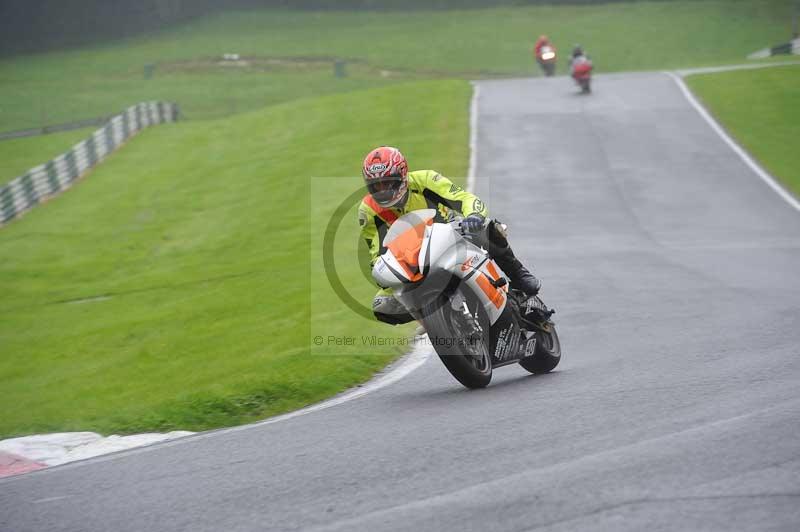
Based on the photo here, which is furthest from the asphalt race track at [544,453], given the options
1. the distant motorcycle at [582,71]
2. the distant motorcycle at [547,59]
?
the distant motorcycle at [547,59]

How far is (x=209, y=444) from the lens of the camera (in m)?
6.59

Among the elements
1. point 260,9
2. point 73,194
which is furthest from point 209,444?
point 260,9

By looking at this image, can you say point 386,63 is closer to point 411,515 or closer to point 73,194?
point 73,194

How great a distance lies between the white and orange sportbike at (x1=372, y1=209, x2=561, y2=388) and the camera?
7180 mm

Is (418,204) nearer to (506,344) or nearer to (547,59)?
(506,344)

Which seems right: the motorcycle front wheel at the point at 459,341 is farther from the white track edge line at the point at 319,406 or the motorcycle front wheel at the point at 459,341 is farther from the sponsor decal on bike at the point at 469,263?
the white track edge line at the point at 319,406

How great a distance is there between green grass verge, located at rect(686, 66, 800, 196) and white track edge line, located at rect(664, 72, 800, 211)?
0.21 metres

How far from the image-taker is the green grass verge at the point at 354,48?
50.1 m

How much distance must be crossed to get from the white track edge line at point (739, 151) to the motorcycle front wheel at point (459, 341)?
15.5 metres

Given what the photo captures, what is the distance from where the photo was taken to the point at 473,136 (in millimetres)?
28375

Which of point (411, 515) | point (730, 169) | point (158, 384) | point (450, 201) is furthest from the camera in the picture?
point (730, 169)

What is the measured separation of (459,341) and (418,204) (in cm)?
140

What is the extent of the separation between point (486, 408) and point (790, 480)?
241 centimetres

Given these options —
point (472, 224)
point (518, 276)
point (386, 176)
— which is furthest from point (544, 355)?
point (386, 176)
